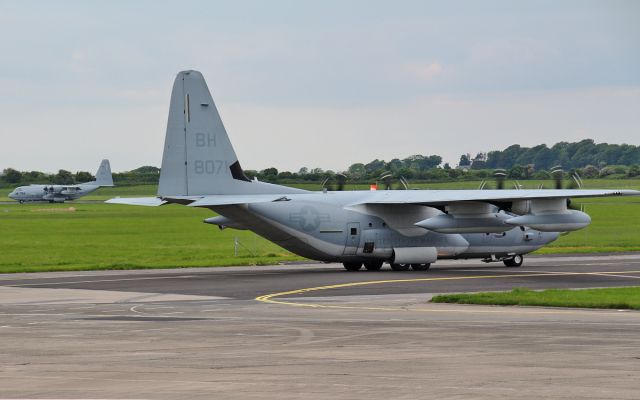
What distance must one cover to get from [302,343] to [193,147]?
25005 mm

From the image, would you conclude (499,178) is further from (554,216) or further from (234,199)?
(234,199)

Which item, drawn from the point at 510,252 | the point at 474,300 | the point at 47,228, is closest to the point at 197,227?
the point at 47,228

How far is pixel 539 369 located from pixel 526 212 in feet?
98.9

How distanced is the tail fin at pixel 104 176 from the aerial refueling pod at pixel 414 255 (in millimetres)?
133244

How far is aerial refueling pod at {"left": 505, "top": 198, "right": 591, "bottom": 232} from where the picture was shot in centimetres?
4619

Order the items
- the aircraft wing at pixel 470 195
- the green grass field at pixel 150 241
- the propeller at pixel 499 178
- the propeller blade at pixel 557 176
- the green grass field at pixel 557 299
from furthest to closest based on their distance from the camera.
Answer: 1. the green grass field at pixel 150 241
2. the propeller at pixel 499 178
3. the propeller blade at pixel 557 176
4. the aircraft wing at pixel 470 195
5. the green grass field at pixel 557 299

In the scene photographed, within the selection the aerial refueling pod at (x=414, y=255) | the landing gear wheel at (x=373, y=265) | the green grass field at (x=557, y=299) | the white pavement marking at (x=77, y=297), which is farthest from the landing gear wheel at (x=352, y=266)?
the green grass field at (x=557, y=299)

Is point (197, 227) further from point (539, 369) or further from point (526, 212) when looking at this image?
point (539, 369)

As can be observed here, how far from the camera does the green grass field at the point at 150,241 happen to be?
5750 cm

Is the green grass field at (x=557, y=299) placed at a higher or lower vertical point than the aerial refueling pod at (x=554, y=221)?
lower

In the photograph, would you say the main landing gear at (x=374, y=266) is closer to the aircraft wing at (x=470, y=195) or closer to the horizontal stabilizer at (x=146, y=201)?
the aircraft wing at (x=470, y=195)

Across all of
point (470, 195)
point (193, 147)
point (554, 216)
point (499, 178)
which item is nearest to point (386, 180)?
point (499, 178)

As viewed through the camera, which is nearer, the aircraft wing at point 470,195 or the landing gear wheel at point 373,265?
the aircraft wing at point 470,195

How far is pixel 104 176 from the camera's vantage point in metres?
179
